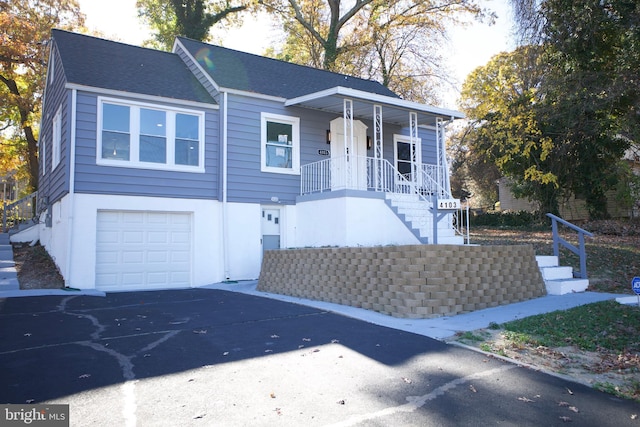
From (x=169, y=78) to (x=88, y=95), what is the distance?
2.42 metres

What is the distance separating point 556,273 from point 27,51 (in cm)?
2309

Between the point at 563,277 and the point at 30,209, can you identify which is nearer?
the point at 563,277

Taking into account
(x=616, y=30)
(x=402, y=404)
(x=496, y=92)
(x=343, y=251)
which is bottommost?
(x=402, y=404)

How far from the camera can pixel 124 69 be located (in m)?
11.8

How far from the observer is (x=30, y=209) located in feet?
66.6

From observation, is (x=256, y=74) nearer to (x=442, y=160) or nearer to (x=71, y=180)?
(x=442, y=160)

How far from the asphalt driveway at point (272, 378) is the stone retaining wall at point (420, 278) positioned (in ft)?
3.32

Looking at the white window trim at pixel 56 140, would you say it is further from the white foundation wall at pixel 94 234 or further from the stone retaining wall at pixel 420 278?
the stone retaining wall at pixel 420 278

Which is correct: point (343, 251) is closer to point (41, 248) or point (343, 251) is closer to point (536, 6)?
point (536, 6)

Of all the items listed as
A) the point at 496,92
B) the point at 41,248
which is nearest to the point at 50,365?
the point at 41,248

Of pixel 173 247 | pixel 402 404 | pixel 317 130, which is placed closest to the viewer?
pixel 402 404

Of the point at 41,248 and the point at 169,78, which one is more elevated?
the point at 169,78

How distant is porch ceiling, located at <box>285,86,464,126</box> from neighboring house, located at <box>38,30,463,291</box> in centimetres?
6

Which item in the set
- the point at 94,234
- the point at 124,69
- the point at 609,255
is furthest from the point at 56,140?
the point at 609,255
